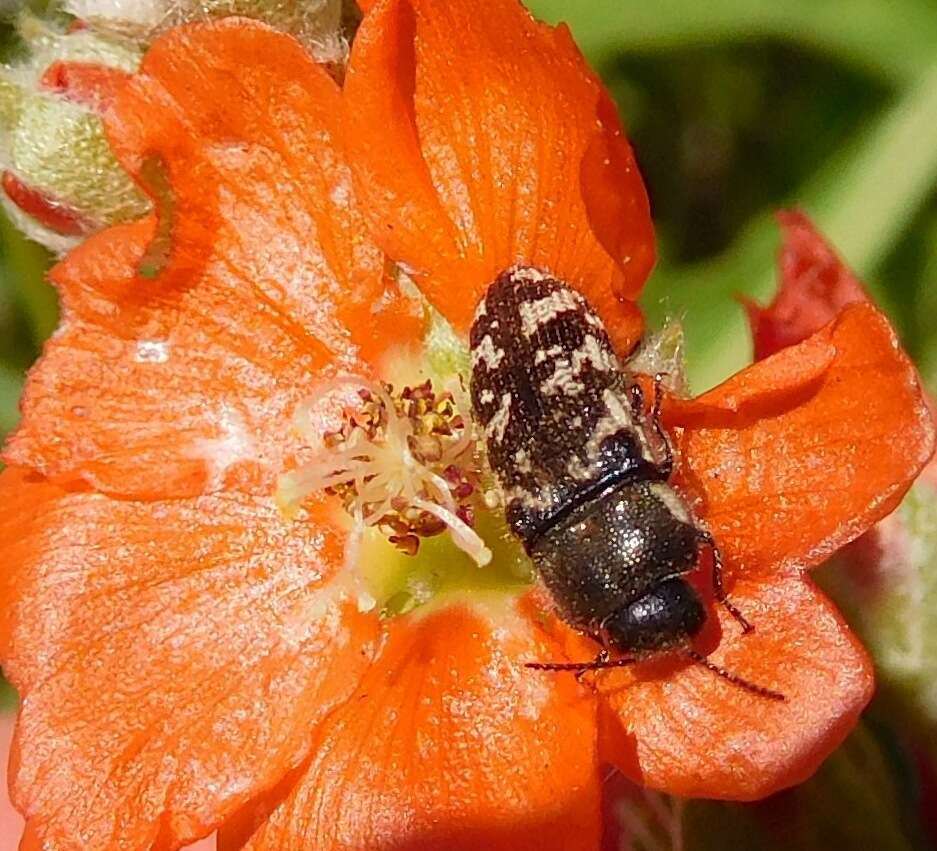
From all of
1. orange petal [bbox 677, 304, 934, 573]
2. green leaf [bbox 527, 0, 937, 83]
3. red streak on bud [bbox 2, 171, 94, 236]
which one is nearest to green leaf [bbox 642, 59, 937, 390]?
green leaf [bbox 527, 0, 937, 83]

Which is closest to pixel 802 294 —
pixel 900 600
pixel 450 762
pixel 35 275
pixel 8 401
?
pixel 900 600

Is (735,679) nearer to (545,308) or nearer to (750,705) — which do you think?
(750,705)

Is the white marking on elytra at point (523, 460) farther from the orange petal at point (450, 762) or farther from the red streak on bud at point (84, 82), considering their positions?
the red streak on bud at point (84, 82)

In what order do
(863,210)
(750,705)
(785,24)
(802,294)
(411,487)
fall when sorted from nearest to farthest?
(750,705) → (411,487) → (802,294) → (863,210) → (785,24)

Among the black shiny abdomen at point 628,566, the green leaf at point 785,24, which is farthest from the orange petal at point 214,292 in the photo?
the green leaf at point 785,24

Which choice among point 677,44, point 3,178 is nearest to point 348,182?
point 3,178

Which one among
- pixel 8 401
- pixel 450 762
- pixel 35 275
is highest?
pixel 450 762

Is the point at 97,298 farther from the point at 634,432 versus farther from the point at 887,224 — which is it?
the point at 887,224

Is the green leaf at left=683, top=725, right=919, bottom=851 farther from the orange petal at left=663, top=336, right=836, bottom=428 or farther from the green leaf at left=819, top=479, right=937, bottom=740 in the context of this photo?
the orange petal at left=663, top=336, right=836, bottom=428
